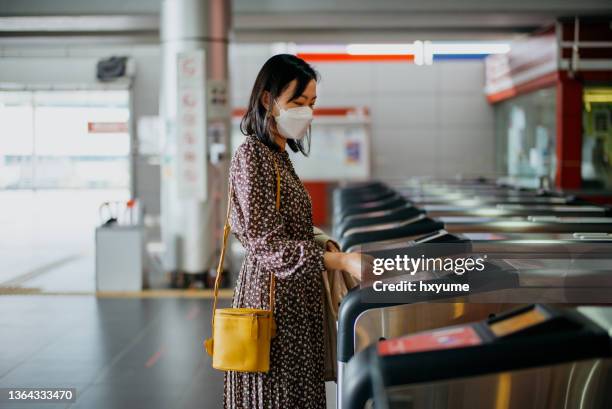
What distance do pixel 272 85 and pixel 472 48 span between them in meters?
10.5

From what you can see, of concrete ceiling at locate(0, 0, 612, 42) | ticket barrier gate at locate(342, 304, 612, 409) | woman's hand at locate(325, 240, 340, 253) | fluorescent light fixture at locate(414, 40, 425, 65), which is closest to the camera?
ticket barrier gate at locate(342, 304, 612, 409)

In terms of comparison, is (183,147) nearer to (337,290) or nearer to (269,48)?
(337,290)

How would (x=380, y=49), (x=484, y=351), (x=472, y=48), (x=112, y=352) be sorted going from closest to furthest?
(x=484, y=351)
(x=112, y=352)
(x=472, y=48)
(x=380, y=49)

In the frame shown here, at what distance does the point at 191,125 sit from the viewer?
24.3 feet

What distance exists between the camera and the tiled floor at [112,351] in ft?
13.8

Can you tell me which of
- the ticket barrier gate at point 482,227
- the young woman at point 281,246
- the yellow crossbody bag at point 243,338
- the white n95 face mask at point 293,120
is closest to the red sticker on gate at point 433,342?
→ the young woman at point 281,246

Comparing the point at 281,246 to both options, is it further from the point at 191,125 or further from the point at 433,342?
the point at 191,125

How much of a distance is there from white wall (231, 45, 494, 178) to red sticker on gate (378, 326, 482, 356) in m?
11.7

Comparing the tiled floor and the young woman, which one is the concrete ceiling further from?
the young woman

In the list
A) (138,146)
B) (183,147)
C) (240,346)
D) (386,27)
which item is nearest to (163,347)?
(183,147)

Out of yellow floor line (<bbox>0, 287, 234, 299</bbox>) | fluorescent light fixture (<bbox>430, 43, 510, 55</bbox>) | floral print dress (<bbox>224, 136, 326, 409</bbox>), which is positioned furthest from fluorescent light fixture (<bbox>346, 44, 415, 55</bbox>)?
floral print dress (<bbox>224, 136, 326, 409</bbox>)

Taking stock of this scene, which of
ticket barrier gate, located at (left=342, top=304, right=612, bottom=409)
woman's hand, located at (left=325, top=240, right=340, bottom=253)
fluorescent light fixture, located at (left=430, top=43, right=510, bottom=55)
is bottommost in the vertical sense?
ticket barrier gate, located at (left=342, top=304, right=612, bottom=409)

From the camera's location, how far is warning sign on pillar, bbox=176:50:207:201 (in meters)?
7.34

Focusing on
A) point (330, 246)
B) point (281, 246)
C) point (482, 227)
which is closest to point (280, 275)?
point (281, 246)
